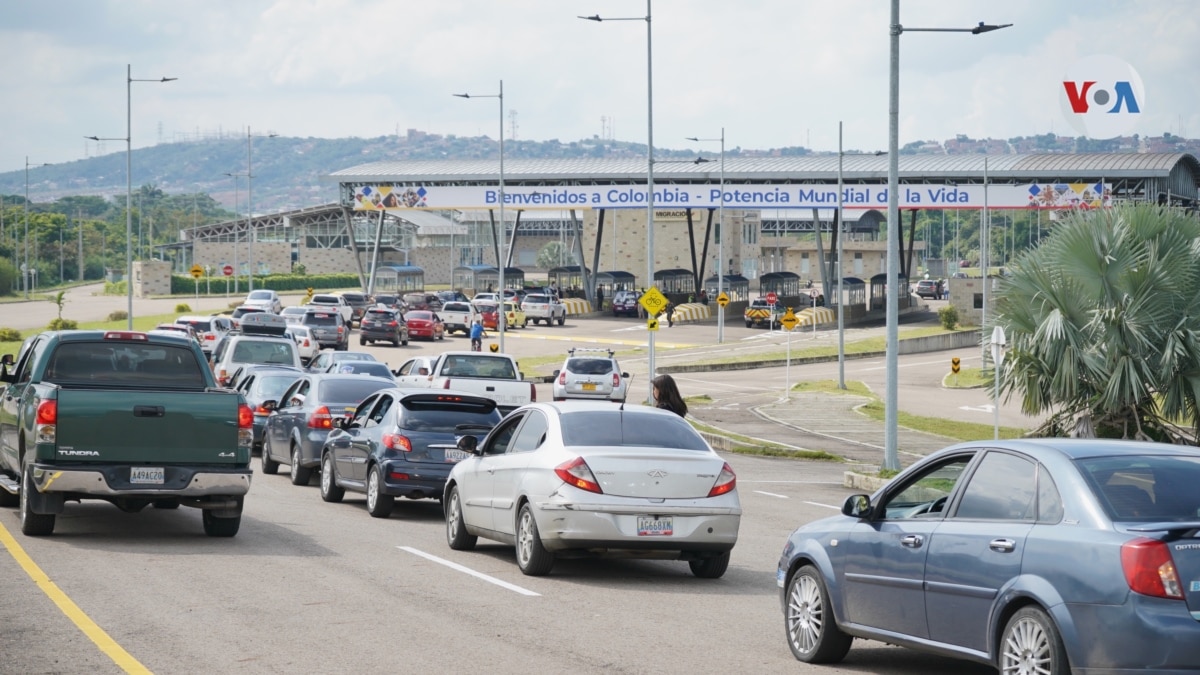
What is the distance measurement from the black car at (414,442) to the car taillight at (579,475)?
186 inches

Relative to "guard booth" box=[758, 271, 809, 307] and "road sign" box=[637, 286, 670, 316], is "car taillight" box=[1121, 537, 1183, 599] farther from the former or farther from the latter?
"guard booth" box=[758, 271, 809, 307]

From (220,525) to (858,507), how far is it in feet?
27.5

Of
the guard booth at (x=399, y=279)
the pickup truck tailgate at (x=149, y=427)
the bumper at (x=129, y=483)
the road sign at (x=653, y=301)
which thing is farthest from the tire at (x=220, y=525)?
the guard booth at (x=399, y=279)

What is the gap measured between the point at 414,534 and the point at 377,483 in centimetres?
167

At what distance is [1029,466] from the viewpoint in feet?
27.1

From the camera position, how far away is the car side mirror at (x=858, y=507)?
942cm

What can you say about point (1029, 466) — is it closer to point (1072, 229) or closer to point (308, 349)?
point (1072, 229)

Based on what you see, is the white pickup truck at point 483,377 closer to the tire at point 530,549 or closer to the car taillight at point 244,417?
the car taillight at point 244,417

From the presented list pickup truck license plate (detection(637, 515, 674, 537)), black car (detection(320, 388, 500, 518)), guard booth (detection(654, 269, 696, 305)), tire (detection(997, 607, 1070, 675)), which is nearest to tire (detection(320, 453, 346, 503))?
black car (detection(320, 388, 500, 518))

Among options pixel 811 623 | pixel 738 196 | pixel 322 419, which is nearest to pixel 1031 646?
pixel 811 623

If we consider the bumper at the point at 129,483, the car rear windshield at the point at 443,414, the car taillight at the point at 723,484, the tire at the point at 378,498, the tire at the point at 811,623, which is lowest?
the tire at the point at 378,498

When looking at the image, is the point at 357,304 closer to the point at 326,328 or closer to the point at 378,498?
the point at 326,328

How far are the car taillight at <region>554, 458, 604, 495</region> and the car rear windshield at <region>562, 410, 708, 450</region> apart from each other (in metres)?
0.37

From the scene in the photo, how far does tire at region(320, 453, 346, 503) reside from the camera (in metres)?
20.5
